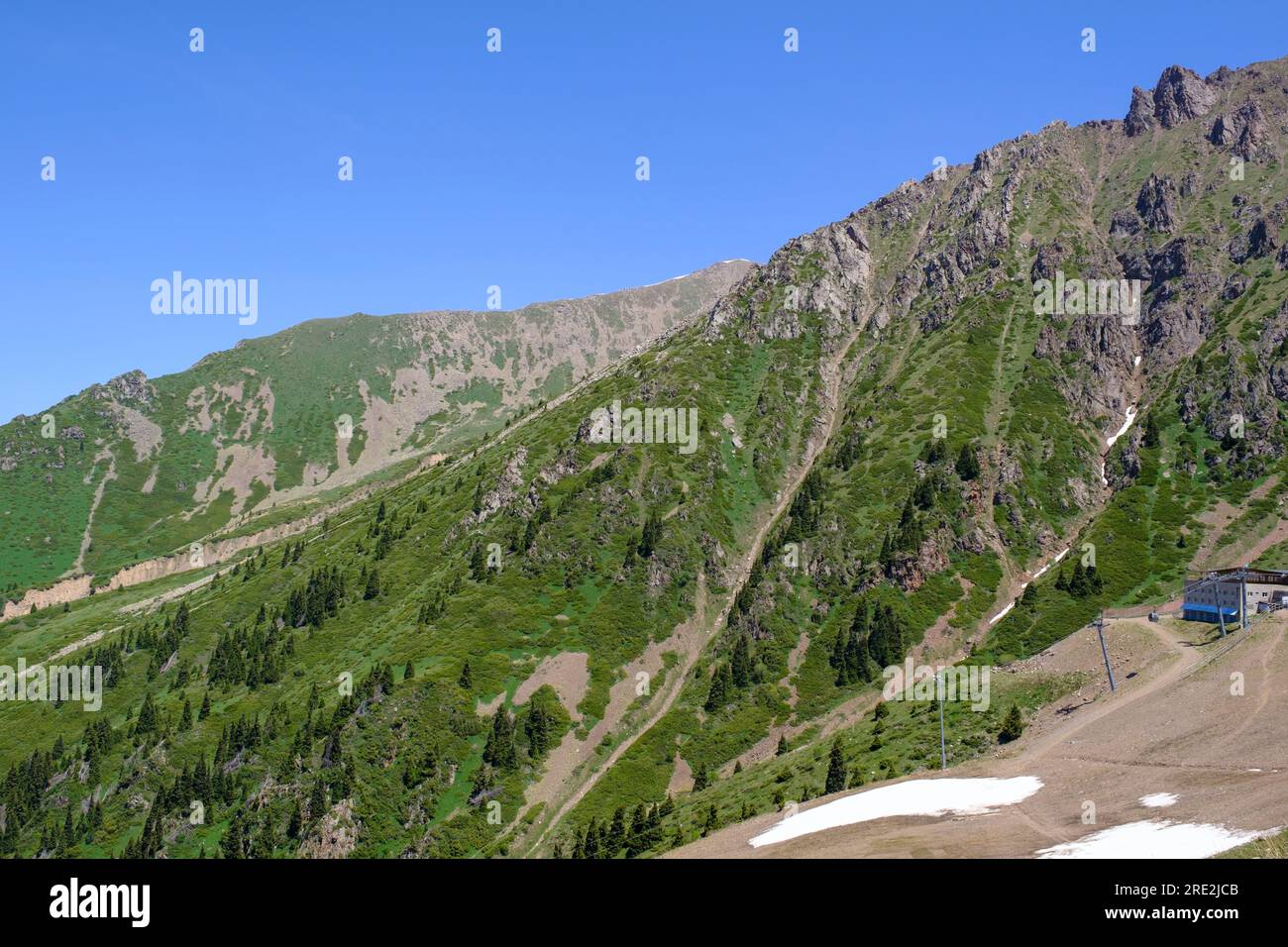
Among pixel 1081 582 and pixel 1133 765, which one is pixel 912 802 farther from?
pixel 1081 582

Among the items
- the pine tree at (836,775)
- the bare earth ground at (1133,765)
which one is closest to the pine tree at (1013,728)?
the bare earth ground at (1133,765)

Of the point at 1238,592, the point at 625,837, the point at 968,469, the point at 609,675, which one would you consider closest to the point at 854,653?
the point at 609,675

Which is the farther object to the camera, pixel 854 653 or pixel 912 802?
pixel 854 653

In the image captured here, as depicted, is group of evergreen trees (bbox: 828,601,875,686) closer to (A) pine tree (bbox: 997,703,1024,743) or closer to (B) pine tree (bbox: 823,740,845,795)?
(B) pine tree (bbox: 823,740,845,795)

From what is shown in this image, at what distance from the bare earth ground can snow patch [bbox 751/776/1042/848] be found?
1490mm

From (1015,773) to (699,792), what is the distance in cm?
6932

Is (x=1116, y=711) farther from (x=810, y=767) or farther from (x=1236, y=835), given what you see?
(x=810, y=767)

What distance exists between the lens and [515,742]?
14912 cm

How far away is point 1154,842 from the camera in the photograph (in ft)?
144

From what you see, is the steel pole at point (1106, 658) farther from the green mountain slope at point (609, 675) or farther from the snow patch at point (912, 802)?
the green mountain slope at point (609, 675)

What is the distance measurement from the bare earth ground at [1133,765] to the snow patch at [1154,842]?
1099 mm

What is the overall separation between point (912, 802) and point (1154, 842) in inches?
917

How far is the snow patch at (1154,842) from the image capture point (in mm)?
41188
